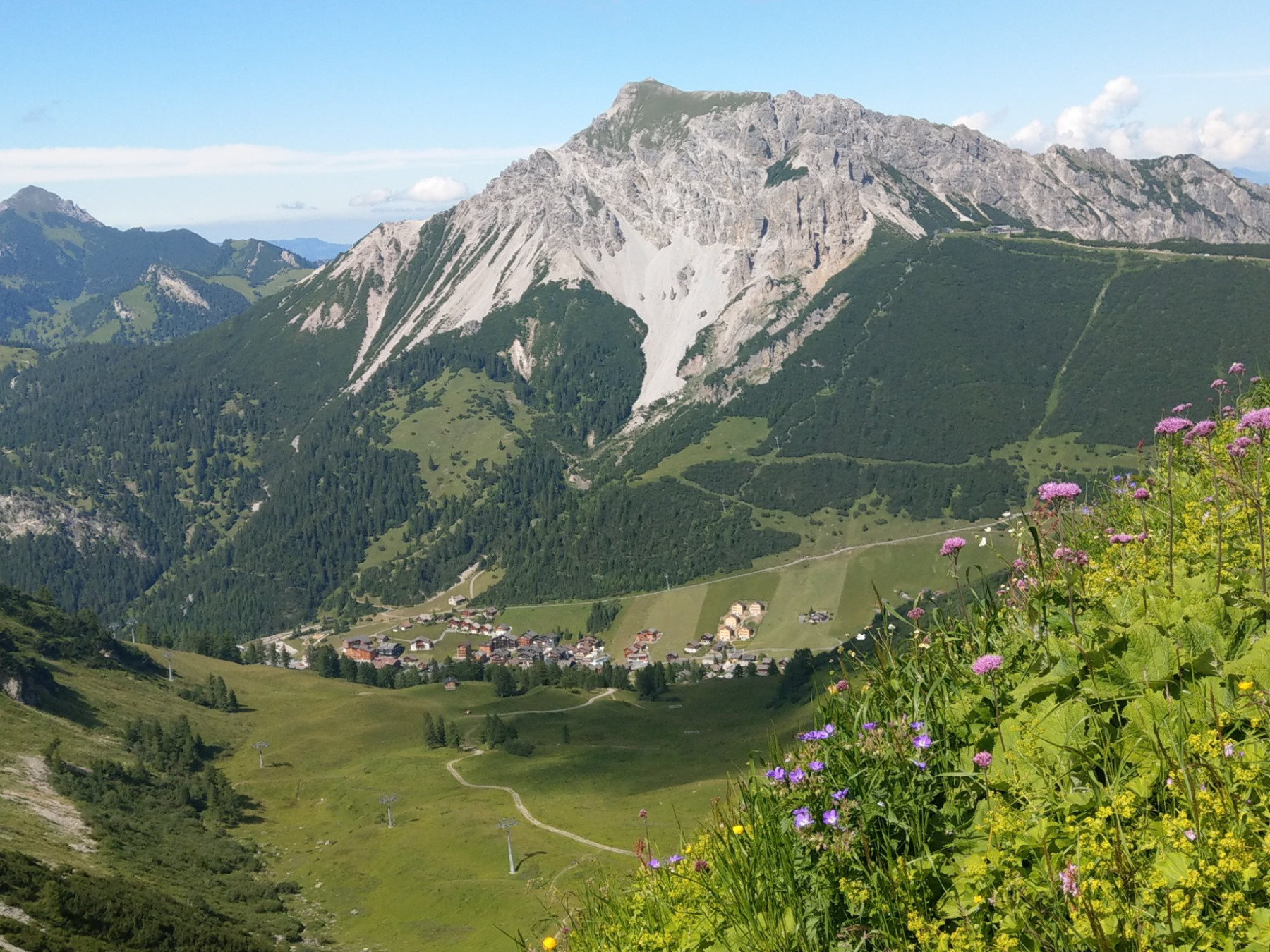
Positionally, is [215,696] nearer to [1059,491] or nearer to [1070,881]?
[1059,491]

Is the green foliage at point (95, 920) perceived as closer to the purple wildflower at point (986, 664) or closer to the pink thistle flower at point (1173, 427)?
the purple wildflower at point (986, 664)

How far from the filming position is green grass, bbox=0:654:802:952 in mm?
83188

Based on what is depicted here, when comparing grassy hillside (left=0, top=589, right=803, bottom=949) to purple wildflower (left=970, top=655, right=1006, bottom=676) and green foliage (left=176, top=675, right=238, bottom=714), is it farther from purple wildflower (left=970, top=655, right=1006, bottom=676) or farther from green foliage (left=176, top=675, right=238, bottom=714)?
purple wildflower (left=970, top=655, right=1006, bottom=676)

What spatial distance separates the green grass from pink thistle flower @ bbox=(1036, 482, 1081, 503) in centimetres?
A: 3933

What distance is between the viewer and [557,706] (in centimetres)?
17538

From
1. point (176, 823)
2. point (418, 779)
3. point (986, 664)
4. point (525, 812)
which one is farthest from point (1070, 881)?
point (418, 779)

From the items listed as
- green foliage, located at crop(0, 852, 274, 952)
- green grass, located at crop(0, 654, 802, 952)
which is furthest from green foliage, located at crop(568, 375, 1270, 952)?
green foliage, located at crop(0, 852, 274, 952)

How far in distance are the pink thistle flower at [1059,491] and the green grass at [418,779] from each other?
3933 cm

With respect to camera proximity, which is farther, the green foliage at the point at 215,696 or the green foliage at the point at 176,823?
the green foliage at the point at 215,696

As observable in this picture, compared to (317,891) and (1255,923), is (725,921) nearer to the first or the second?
(1255,923)

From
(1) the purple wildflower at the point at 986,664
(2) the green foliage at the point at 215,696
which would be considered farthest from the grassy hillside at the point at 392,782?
(1) the purple wildflower at the point at 986,664

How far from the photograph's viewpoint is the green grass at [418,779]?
83188 mm

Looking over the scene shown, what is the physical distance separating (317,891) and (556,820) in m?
26.2

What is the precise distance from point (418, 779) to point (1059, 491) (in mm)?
130268
